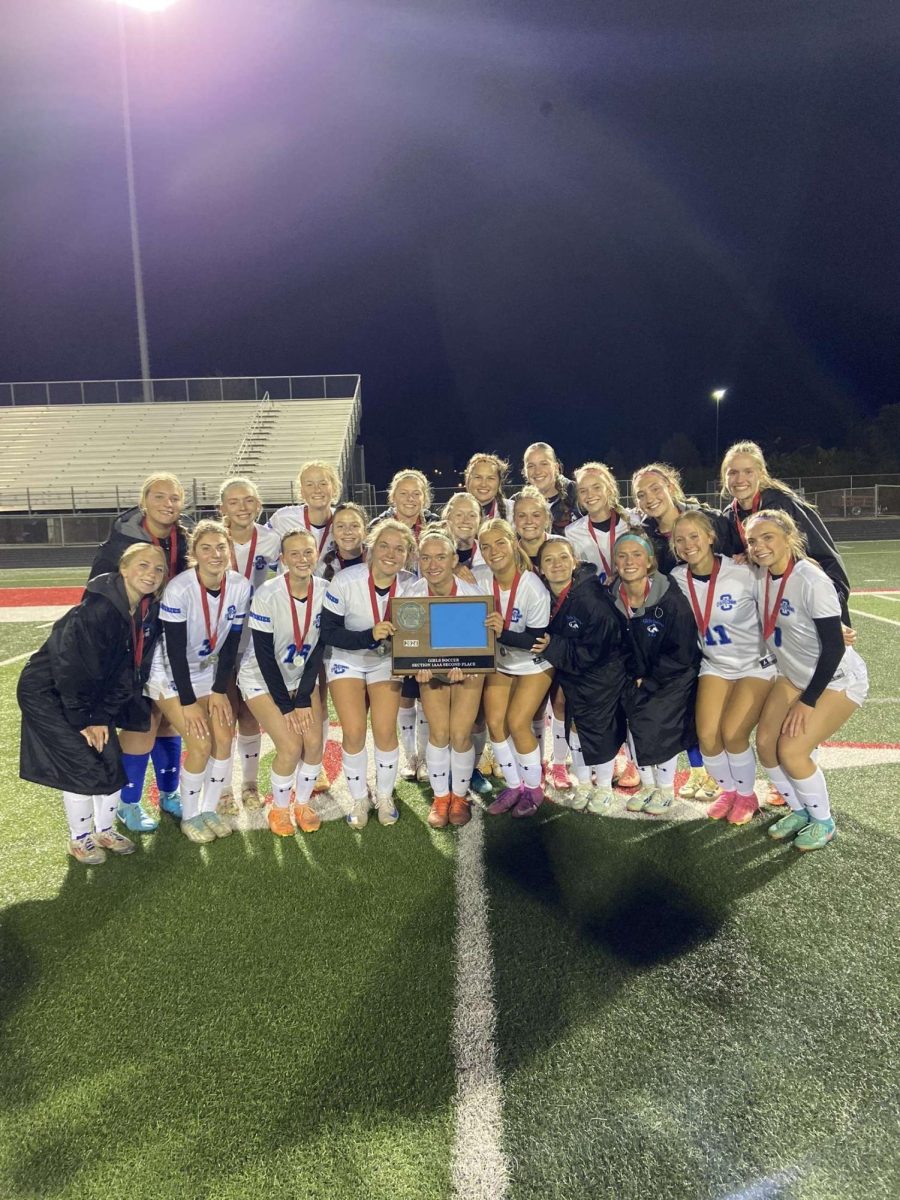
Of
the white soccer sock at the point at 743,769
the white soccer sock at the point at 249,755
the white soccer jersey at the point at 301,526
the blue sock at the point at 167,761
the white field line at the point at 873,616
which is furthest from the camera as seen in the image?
the white field line at the point at 873,616

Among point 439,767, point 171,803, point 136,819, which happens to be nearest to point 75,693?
point 136,819

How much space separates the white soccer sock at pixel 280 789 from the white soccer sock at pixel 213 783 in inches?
11.3

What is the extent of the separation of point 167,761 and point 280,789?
0.78 meters

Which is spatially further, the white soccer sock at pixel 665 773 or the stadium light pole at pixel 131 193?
the stadium light pole at pixel 131 193

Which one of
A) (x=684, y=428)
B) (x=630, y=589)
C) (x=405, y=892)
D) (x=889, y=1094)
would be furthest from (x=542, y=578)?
(x=684, y=428)

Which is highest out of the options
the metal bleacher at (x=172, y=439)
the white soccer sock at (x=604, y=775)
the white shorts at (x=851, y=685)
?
the metal bleacher at (x=172, y=439)

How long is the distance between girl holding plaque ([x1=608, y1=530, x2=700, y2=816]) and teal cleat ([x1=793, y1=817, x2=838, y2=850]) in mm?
689

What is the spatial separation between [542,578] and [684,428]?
69405mm

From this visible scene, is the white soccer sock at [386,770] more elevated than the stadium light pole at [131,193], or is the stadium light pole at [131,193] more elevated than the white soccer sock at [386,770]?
the stadium light pole at [131,193]

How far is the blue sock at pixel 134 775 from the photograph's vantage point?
3.74 meters

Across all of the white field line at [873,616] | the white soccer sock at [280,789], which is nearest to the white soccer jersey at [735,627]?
the white soccer sock at [280,789]

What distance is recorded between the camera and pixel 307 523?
451cm

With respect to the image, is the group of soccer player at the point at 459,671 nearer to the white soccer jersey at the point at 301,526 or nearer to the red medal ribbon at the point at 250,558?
the red medal ribbon at the point at 250,558

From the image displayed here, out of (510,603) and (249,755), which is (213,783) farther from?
(510,603)
